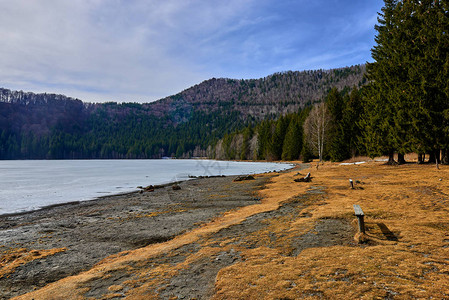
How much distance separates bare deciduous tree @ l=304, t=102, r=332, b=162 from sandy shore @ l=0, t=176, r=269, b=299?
4199 centimetres

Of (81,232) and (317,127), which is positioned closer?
(81,232)

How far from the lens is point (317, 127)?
5222cm

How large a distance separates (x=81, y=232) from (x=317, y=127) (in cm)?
5035

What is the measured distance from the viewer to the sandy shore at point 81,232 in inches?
257

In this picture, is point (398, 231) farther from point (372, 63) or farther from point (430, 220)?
point (372, 63)

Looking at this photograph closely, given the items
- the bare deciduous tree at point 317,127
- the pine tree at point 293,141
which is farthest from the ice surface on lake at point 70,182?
the pine tree at point 293,141

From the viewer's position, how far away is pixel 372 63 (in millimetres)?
36594

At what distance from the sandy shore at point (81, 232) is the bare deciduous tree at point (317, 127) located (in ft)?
138

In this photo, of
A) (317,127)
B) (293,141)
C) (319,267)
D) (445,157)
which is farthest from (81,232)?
(293,141)

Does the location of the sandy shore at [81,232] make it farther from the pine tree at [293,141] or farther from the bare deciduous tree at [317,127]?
the pine tree at [293,141]

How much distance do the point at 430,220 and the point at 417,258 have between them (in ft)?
13.1

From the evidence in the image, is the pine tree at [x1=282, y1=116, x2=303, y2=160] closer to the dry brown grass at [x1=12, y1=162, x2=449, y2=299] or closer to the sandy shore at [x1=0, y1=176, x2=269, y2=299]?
the sandy shore at [x1=0, y1=176, x2=269, y2=299]

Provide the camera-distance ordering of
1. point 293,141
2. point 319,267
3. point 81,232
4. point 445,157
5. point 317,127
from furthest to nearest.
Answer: point 293,141
point 317,127
point 445,157
point 81,232
point 319,267

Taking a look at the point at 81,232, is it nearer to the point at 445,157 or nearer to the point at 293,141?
the point at 445,157
